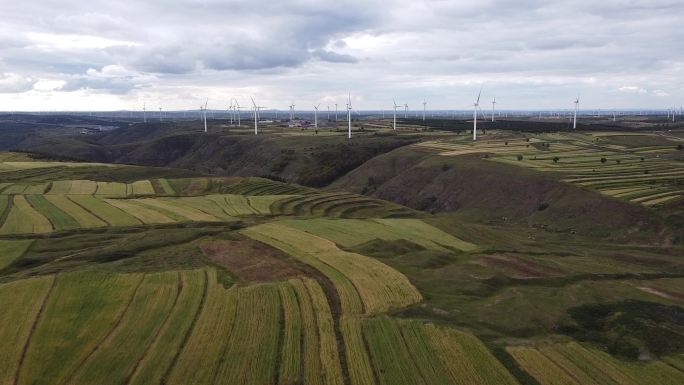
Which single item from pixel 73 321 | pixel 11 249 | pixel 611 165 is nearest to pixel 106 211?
pixel 11 249

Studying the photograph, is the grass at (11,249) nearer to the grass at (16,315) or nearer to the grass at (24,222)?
the grass at (24,222)

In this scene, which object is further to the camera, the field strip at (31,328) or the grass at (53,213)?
the grass at (53,213)

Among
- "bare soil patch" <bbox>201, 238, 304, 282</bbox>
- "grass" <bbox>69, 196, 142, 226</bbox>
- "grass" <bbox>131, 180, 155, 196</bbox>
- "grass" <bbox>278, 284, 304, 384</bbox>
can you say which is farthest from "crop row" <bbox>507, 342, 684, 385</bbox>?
"grass" <bbox>131, 180, 155, 196</bbox>

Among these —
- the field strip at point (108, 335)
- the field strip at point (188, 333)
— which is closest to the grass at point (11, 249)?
the field strip at point (108, 335)

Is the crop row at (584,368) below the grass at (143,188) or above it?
below

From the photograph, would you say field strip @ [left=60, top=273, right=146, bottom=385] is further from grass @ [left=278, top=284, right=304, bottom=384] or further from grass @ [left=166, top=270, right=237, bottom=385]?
grass @ [left=278, top=284, right=304, bottom=384]

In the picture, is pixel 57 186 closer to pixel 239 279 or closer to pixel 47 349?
pixel 239 279
